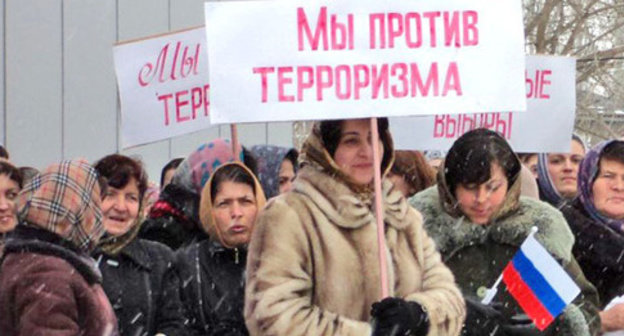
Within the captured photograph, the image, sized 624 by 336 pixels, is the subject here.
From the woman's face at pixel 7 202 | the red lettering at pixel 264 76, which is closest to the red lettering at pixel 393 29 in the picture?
the red lettering at pixel 264 76

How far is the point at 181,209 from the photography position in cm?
706

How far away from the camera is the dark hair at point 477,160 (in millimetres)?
6195

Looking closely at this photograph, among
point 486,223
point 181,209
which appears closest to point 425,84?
point 486,223

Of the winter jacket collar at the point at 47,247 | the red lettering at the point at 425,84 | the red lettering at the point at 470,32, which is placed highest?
the red lettering at the point at 470,32

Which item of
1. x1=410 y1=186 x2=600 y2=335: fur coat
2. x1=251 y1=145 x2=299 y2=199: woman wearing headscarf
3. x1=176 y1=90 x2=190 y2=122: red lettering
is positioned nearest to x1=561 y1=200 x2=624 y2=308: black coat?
x1=410 y1=186 x2=600 y2=335: fur coat

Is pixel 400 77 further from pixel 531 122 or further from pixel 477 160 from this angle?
pixel 531 122

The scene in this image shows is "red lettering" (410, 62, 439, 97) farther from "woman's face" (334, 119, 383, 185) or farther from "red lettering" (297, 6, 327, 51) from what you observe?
"red lettering" (297, 6, 327, 51)

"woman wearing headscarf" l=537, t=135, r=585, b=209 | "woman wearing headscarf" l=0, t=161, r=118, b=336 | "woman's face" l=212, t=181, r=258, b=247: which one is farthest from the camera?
"woman wearing headscarf" l=537, t=135, r=585, b=209

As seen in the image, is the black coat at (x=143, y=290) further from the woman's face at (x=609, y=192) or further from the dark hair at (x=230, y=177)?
the woman's face at (x=609, y=192)

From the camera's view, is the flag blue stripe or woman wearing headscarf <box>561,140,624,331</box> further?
woman wearing headscarf <box>561,140,624,331</box>

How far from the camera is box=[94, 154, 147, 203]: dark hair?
6840 millimetres

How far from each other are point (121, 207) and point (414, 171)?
73.6 inches

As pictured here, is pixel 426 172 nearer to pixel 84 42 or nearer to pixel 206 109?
pixel 206 109

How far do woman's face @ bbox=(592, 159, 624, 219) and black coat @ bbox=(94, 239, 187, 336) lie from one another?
2.10 m
